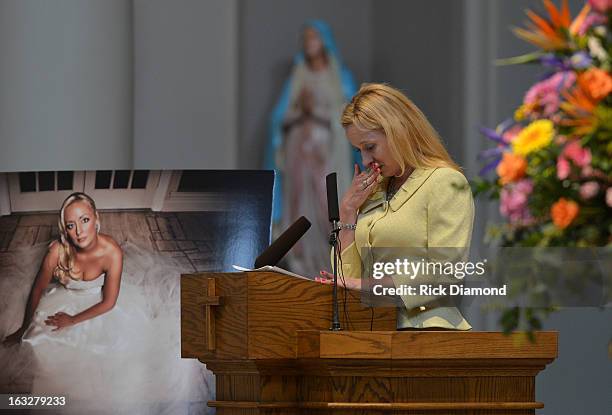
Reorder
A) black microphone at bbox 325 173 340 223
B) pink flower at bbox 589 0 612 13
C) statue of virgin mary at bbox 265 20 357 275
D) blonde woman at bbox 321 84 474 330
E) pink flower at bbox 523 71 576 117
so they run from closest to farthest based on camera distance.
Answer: pink flower at bbox 589 0 612 13, pink flower at bbox 523 71 576 117, black microphone at bbox 325 173 340 223, blonde woman at bbox 321 84 474 330, statue of virgin mary at bbox 265 20 357 275

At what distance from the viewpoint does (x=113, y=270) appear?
6117mm

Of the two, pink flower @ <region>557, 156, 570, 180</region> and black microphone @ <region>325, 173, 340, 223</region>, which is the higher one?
black microphone @ <region>325, 173, 340, 223</region>

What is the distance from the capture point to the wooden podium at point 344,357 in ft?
15.3

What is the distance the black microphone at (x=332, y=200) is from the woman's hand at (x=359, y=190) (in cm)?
30

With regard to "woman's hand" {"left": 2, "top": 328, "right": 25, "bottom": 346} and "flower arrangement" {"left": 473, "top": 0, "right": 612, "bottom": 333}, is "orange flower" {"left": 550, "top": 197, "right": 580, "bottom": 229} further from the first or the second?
"woman's hand" {"left": 2, "top": 328, "right": 25, "bottom": 346}

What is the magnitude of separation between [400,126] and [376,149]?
124 millimetres

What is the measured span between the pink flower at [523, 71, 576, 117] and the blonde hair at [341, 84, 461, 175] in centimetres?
258

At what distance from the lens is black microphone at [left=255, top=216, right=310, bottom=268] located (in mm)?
4992

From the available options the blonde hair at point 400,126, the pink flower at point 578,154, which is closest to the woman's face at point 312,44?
the blonde hair at point 400,126

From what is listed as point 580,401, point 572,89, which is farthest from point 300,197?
point 572,89

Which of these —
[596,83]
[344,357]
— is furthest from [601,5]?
[344,357]

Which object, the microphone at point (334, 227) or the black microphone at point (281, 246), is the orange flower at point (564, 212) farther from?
the black microphone at point (281, 246)

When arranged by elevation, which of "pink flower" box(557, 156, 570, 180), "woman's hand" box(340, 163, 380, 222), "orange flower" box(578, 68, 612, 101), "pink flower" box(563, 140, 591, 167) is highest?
"woman's hand" box(340, 163, 380, 222)

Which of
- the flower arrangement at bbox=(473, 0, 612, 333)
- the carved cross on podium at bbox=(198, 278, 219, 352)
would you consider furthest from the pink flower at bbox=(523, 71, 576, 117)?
the carved cross on podium at bbox=(198, 278, 219, 352)
